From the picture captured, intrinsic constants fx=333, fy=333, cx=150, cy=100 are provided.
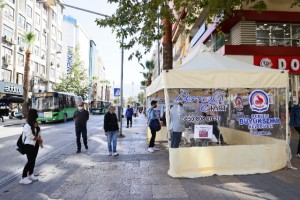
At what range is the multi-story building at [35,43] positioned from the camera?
43188 mm

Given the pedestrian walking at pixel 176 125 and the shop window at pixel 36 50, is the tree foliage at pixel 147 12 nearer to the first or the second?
the pedestrian walking at pixel 176 125

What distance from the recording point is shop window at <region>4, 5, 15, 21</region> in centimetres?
4278

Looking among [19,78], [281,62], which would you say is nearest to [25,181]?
[281,62]

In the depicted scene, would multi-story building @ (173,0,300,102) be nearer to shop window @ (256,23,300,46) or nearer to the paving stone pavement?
shop window @ (256,23,300,46)

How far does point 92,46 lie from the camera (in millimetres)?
116750

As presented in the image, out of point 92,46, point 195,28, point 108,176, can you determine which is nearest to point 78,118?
point 108,176

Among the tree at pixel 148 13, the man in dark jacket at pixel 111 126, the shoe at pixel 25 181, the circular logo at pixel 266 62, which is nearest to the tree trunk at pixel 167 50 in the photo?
the tree at pixel 148 13

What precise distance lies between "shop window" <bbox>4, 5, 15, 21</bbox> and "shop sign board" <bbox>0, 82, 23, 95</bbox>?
895cm

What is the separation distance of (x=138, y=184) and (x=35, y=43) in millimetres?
52511

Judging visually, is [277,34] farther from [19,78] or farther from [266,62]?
[19,78]

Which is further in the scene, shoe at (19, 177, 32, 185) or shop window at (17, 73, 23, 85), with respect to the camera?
shop window at (17, 73, 23, 85)

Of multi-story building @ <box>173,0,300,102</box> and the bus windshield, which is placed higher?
Result: multi-story building @ <box>173,0,300,102</box>

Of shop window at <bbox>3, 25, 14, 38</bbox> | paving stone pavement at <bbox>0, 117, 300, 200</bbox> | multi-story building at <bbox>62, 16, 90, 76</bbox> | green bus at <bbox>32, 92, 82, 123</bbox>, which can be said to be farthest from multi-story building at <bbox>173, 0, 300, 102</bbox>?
multi-story building at <bbox>62, 16, 90, 76</bbox>

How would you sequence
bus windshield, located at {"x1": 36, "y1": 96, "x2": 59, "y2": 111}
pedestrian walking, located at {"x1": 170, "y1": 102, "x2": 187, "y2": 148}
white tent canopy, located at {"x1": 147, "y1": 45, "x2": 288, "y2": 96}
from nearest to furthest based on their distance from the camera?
white tent canopy, located at {"x1": 147, "y1": 45, "x2": 288, "y2": 96}, pedestrian walking, located at {"x1": 170, "y1": 102, "x2": 187, "y2": 148}, bus windshield, located at {"x1": 36, "y1": 96, "x2": 59, "y2": 111}
